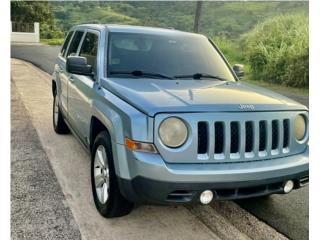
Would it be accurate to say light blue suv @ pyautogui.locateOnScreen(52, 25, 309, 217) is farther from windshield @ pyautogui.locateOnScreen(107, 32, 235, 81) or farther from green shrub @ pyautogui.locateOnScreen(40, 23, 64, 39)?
green shrub @ pyautogui.locateOnScreen(40, 23, 64, 39)

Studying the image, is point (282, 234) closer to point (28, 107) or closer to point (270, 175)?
point (270, 175)

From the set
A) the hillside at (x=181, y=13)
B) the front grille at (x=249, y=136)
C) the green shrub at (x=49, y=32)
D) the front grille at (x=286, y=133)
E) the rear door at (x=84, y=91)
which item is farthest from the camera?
the green shrub at (x=49, y=32)

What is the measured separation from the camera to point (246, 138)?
3270 mm

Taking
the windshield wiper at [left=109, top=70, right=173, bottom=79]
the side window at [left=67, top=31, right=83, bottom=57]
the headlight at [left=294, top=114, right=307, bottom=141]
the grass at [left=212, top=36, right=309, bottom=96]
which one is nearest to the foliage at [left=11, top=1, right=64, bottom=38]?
the grass at [left=212, top=36, right=309, bottom=96]

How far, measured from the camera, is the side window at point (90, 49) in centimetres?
456

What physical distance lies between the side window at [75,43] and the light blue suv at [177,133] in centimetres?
117

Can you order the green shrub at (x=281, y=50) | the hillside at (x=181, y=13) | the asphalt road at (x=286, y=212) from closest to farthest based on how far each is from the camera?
the asphalt road at (x=286, y=212)
the green shrub at (x=281, y=50)
the hillside at (x=181, y=13)

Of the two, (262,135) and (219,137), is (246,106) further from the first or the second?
(219,137)

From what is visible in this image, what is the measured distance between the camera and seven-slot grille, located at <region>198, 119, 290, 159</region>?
123 inches

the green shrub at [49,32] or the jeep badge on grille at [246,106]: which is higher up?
the green shrub at [49,32]

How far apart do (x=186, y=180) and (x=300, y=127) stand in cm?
132

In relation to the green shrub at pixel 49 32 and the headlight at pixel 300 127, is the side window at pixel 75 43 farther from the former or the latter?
the green shrub at pixel 49 32

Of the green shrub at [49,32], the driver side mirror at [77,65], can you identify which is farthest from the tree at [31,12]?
the driver side mirror at [77,65]

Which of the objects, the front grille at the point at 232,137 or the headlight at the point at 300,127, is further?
the headlight at the point at 300,127
